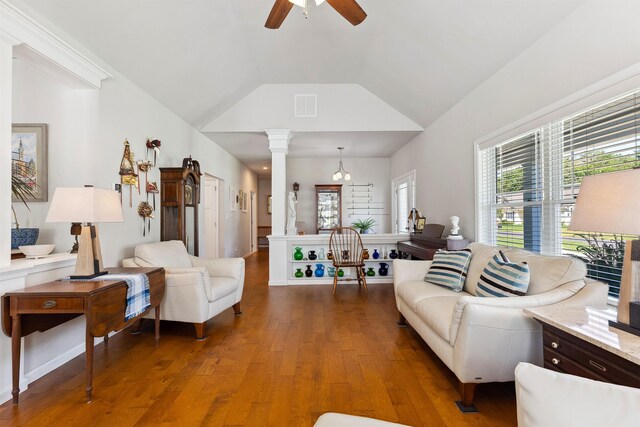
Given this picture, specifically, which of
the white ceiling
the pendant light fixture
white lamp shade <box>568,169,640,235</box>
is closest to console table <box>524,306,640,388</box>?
white lamp shade <box>568,169,640,235</box>

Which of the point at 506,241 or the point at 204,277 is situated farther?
the point at 506,241

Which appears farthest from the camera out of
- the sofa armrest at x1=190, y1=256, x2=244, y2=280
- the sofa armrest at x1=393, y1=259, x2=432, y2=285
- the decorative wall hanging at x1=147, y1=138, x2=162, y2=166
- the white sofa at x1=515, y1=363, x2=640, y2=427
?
the decorative wall hanging at x1=147, y1=138, x2=162, y2=166

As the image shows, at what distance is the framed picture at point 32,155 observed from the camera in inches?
103

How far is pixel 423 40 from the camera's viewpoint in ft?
10.5

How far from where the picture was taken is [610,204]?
1191 millimetres

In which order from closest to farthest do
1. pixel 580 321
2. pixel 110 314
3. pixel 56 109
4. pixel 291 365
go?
pixel 580 321 < pixel 110 314 < pixel 291 365 < pixel 56 109

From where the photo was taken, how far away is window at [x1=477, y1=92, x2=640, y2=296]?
1926mm

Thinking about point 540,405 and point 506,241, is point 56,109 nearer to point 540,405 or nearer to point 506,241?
point 540,405

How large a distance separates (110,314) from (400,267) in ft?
8.08

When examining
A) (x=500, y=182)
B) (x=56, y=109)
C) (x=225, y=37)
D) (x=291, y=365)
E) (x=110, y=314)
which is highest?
(x=225, y=37)

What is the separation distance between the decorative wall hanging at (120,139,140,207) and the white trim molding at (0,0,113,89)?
66cm

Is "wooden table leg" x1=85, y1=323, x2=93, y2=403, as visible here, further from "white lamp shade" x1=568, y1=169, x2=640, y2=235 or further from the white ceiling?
"white lamp shade" x1=568, y1=169, x2=640, y2=235

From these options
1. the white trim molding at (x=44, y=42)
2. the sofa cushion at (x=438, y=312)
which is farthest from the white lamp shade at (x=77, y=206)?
the sofa cushion at (x=438, y=312)

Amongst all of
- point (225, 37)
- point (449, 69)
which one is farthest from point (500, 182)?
point (225, 37)
